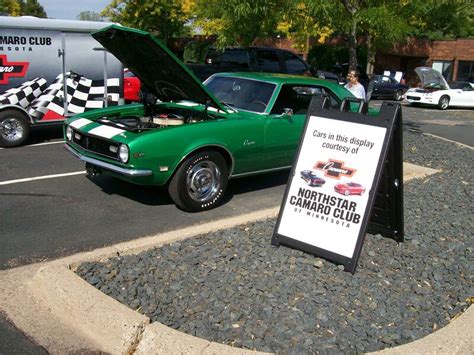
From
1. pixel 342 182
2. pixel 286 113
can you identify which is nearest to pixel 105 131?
pixel 286 113

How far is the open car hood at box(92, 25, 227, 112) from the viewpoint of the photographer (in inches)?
212

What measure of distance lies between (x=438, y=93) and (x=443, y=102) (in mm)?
529

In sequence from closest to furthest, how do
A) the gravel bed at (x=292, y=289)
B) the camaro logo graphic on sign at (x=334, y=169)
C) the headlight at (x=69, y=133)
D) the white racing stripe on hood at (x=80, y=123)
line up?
the gravel bed at (x=292, y=289), the camaro logo graphic on sign at (x=334, y=169), the white racing stripe on hood at (x=80, y=123), the headlight at (x=69, y=133)

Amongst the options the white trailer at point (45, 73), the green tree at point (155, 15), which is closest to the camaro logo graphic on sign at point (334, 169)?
the white trailer at point (45, 73)

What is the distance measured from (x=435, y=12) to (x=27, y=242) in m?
8.00

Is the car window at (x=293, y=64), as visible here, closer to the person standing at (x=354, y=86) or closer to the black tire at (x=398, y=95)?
the person standing at (x=354, y=86)

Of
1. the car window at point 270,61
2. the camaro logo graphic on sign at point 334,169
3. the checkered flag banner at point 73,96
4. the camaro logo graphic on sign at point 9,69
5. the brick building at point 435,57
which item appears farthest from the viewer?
the brick building at point 435,57

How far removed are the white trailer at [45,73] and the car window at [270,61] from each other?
719 cm

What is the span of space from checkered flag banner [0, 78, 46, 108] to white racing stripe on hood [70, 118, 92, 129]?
10.5 ft

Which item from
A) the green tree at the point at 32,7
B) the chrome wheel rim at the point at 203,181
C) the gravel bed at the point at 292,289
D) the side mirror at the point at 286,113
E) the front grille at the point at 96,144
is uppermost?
the green tree at the point at 32,7

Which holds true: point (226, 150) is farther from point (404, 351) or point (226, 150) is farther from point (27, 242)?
point (404, 351)

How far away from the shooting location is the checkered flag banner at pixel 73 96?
9.05m

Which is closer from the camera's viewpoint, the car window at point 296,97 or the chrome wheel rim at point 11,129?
the car window at point 296,97

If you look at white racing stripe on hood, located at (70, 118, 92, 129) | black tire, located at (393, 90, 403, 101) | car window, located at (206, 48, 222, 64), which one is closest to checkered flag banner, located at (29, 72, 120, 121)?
white racing stripe on hood, located at (70, 118, 92, 129)
